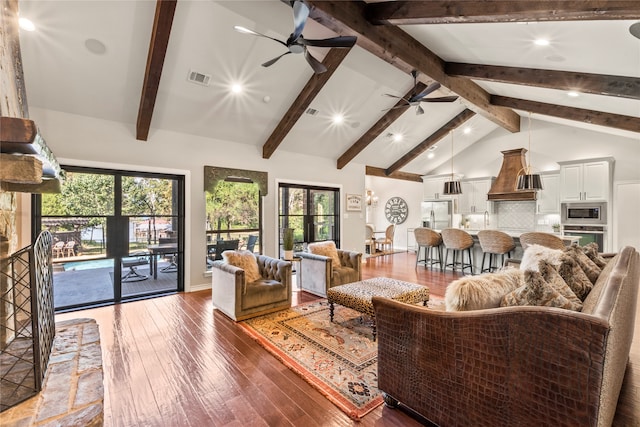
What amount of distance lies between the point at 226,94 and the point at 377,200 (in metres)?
8.46

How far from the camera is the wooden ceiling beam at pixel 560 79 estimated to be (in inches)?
138

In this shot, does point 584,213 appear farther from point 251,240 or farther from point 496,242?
point 251,240

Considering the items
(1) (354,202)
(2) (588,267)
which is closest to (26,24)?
(2) (588,267)

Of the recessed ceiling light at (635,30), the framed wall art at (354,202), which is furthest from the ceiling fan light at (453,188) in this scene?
the recessed ceiling light at (635,30)

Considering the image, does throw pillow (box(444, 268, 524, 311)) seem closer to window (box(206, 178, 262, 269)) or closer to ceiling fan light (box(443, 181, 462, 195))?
window (box(206, 178, 262, 269))

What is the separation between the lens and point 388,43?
3793mm

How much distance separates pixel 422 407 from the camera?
5.87 feet

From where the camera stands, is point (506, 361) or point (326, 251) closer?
point (506, 361)

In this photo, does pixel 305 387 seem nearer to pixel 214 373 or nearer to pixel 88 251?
pixel 214 373

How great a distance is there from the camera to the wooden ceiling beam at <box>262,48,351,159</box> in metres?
4.19

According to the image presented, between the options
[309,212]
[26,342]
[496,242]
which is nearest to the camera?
[26,342]

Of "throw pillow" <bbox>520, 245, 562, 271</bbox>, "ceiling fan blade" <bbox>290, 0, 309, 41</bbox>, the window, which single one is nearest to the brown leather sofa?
"throw pillow" <bbox>520, 245, 562, 271</bbox>

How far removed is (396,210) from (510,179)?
4375 millimetres

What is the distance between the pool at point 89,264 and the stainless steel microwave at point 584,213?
9262 mm
